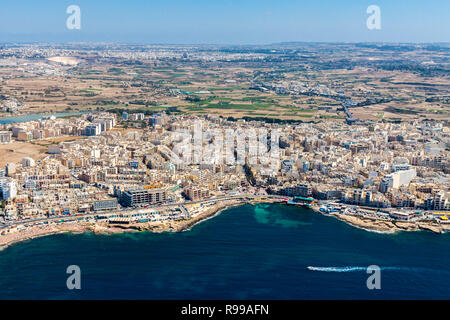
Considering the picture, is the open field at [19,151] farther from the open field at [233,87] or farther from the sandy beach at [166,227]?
the open field at [233,87]

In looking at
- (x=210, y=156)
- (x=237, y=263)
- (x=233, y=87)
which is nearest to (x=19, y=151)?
(x=210, y=156)

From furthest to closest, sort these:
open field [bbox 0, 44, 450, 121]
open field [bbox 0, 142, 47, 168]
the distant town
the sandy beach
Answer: open field [bbox 0, 44, 450, 121], open field [bbox 0, 142, 47, 168], the distant town, the sandy beach

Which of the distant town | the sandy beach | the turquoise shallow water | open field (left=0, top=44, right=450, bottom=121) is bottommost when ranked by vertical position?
the turquoise shallow water

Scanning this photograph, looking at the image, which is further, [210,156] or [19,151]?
[19,151]

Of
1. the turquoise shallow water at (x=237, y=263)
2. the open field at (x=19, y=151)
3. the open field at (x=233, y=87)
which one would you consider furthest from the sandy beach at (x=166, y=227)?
the open field at (x=233, y=87)

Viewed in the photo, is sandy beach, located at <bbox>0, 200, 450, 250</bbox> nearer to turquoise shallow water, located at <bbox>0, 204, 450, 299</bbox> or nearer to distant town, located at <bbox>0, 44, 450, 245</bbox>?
distant town, located at <bbox>0, 44, 450, 245</bbox>

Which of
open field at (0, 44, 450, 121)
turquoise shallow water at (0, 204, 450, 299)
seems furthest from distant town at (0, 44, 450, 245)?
turquoise shallow water at (0, 204, 450, 299)

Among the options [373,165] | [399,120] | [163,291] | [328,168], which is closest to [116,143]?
[328,168]

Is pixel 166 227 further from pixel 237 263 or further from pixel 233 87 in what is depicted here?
pixel 233 87
